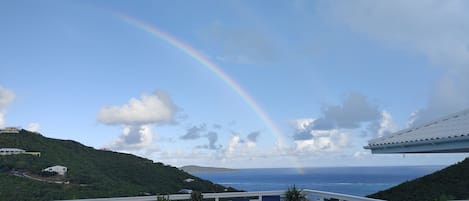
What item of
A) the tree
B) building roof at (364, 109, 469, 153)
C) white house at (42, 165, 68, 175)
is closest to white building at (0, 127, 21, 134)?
white house at (42, 165, 68, 175)

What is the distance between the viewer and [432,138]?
684 cm

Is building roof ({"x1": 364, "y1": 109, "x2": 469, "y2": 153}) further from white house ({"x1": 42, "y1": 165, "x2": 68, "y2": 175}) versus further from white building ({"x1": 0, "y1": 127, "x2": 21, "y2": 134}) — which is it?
white building ({"x1": 0, "y1": 127, "x2": 21, "y2": 134})

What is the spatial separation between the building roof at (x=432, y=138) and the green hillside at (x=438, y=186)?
1349 centimetres

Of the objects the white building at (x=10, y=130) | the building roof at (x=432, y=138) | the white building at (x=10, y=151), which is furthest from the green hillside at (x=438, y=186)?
the white building at (x=10, y=130)

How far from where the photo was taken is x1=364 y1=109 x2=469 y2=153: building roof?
6.48 m

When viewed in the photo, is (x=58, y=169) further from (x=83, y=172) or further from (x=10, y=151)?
(x=10, y=151)

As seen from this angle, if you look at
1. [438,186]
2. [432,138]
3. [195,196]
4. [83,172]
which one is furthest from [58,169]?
[432,138]

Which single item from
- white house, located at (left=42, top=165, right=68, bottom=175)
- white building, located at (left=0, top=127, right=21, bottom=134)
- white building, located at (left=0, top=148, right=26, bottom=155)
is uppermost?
white building, located at (left=0, top=127, right=21, bottom=134)

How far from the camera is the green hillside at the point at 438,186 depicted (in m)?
21.4

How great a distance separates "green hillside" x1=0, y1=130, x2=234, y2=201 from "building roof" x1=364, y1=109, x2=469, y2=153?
25.0 meters

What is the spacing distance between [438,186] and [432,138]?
17.3m

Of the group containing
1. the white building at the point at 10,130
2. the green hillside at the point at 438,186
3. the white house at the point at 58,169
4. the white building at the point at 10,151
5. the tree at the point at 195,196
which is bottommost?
the tree at the point at 195,196

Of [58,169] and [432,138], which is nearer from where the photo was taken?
[432,138]

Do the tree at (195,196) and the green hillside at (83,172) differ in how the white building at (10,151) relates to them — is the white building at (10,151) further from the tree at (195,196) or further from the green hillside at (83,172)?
the tree at (195,196)
